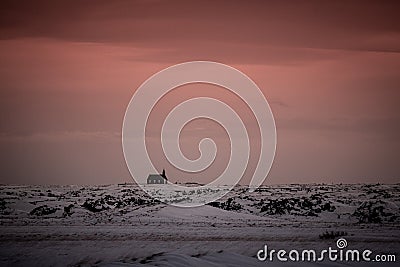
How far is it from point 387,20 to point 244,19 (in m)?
2.43

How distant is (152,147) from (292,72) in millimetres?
2776

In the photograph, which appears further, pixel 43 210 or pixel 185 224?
pixel 43 210

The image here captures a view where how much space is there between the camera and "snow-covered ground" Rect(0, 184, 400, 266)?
641 inches

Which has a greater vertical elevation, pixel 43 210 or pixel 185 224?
pixel 43 210

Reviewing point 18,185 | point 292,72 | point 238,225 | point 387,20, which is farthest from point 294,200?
point 18,185

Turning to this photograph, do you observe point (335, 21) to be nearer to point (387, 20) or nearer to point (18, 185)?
point (387, 20)

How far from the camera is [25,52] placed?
56.1 ft

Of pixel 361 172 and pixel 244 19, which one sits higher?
pixel 244 19

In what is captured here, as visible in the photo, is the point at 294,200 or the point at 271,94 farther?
the point at 294,200

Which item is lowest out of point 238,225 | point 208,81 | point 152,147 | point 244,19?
point 238,225

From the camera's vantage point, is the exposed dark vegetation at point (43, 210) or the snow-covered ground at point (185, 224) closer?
the snow-covered ground at point (185, 224)

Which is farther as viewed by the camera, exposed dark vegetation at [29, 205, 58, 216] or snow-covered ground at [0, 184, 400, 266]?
exposed dark vegetation at [29, 205, 58, 216]

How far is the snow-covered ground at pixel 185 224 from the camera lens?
16.3m

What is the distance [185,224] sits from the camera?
1739 cm
